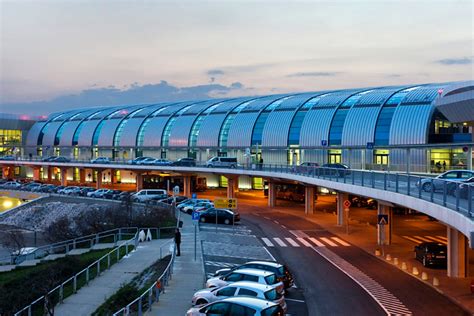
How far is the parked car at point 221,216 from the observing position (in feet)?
149

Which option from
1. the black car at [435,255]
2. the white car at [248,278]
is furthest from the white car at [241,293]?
the black car at [435,255]

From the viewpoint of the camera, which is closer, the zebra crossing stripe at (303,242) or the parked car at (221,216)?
the zebra crossing stripe at (303,242)

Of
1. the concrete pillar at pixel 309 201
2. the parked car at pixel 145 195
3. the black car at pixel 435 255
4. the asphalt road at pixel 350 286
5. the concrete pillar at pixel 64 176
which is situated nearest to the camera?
the asphalt road at pixel 350 286

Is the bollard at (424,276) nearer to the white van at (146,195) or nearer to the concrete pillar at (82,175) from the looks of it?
the white van at (146,195)

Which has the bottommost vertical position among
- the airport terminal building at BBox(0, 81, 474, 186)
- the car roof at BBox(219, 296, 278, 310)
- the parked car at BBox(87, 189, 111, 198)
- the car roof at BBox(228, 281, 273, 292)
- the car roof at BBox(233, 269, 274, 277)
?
the parked car at BBox(87, 189, 111, 198)

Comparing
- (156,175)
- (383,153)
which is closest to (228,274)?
(383,153)

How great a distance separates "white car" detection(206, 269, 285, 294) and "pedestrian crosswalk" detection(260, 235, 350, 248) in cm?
1387

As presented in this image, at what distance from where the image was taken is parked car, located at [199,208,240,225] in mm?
45281

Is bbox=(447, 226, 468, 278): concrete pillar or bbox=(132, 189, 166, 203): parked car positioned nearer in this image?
bbox=(447, 226, 468, 278): concrete pillar

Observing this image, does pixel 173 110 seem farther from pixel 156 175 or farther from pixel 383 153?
pixel 383 153

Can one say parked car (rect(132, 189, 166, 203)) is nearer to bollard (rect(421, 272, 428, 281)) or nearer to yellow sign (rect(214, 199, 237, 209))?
yellow sign (rect(214, 199, 237, 209))

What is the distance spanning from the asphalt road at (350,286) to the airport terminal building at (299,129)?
37.8 feet

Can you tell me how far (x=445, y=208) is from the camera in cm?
1884

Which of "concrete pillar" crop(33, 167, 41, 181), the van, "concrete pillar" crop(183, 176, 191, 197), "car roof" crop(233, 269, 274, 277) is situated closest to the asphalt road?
"car roof" crop(233, 269, 274, 277)
